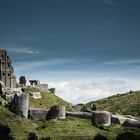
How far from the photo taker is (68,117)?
14625 centimetres

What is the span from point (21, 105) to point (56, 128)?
14.0m

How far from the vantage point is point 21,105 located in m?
140

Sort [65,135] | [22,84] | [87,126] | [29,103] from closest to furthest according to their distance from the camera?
1. [65,135]
2. [87,126]
3. [29,103]
4. [22,84]

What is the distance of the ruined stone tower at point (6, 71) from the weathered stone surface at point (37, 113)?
A: 2052 cm

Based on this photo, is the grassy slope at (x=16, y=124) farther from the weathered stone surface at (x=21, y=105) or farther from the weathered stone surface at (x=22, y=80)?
the weathered stone surface at (x=22, y=80)

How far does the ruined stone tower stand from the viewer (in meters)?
160

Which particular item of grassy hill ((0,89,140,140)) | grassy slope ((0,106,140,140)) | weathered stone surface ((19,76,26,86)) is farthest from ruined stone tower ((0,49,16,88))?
grassy slope ((0,106,140,140))

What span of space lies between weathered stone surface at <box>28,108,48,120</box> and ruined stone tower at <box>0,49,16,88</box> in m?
20.5

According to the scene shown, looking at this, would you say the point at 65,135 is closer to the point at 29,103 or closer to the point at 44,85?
the point at 29,103

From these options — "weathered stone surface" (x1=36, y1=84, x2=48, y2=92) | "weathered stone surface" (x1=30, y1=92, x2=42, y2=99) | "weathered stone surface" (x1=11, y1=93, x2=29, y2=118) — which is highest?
"weathered stone surface" (x1=36, y1=84, x2=48, y2=92)

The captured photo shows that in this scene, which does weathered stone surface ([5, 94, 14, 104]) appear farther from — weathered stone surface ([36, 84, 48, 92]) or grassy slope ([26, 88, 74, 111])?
weathered stone surface ([36, 84, 48, 92])

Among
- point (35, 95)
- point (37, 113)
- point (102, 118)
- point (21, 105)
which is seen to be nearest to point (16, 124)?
point (21, 105)

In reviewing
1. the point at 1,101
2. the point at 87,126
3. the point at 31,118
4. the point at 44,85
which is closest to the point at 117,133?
the point at 87,126

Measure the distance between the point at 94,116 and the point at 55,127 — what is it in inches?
646
